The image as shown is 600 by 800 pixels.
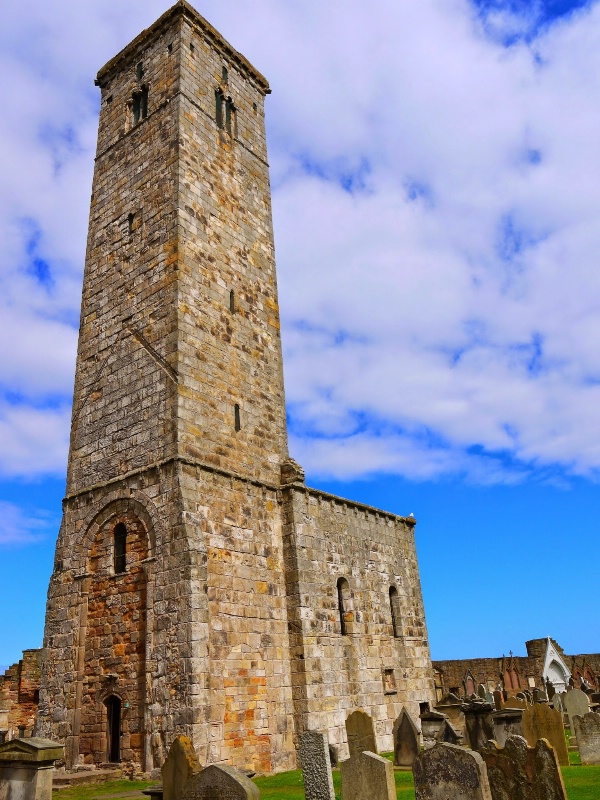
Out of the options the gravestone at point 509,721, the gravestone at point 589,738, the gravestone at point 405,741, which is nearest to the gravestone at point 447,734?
the gravestone at point 405,741

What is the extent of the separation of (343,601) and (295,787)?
632 cm

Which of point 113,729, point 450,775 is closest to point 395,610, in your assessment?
point 113,729

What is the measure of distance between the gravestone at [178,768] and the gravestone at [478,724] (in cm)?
593

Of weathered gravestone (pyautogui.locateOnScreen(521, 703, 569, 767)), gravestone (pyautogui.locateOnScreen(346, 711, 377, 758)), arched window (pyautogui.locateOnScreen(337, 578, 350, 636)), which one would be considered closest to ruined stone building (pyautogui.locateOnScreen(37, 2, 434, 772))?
arched window (pyautogui.locateOnScreen(337, 578, 350, 636))

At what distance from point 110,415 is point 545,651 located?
81.8 ft

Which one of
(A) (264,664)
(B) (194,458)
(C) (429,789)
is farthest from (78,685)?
(C) (429,789)

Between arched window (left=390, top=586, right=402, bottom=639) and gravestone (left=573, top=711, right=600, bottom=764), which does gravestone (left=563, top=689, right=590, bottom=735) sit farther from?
gravestone (left=573, top=711, right=600, bottom=764)

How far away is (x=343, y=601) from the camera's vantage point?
18375 millimetres

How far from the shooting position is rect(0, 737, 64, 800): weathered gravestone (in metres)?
9.11

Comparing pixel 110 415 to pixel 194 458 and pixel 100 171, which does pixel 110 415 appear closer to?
pixel 194 458

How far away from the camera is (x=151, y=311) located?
58.5 ft

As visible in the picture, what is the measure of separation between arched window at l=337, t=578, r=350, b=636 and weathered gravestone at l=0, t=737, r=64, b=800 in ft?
32.0

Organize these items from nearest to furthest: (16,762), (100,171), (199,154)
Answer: (16,762), (199,154), (100,171)

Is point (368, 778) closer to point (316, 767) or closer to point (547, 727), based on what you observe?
point (316, 767)
